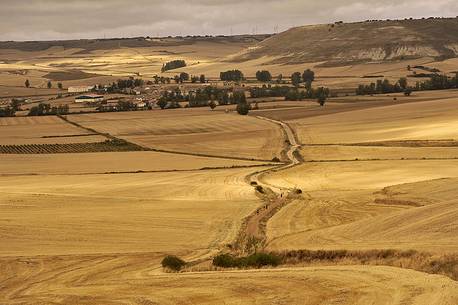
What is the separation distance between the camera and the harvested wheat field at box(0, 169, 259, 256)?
37.7 m

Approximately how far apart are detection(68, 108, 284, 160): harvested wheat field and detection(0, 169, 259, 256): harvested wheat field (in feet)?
77.5

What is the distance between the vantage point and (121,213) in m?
45.8

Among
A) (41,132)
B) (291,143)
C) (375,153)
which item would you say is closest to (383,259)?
(375,153)

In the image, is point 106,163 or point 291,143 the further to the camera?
point 291,143

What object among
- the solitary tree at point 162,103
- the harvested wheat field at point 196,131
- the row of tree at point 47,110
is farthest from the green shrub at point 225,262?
the solitary tree at point 162,103

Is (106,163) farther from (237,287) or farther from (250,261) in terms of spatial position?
(237,287)

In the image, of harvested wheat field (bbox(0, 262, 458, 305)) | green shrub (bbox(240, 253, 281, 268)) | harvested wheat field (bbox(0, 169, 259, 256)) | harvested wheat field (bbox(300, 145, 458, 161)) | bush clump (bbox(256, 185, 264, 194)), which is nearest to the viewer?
harvested wheat field (bbox(0, 262, 458, 305))

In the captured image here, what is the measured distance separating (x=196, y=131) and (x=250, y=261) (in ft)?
256

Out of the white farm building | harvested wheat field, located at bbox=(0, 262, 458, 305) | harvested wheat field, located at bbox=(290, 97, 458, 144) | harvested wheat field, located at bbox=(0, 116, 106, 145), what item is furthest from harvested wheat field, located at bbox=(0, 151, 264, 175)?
the white farm building

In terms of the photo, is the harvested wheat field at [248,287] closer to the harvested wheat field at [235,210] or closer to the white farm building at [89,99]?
the harvested wheat field at [235,210]

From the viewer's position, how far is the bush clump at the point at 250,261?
3044 cm

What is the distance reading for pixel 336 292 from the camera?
2314cm

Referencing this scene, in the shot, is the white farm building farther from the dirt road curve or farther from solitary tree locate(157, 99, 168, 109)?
the dirt road curve

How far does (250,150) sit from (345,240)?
5295cm
